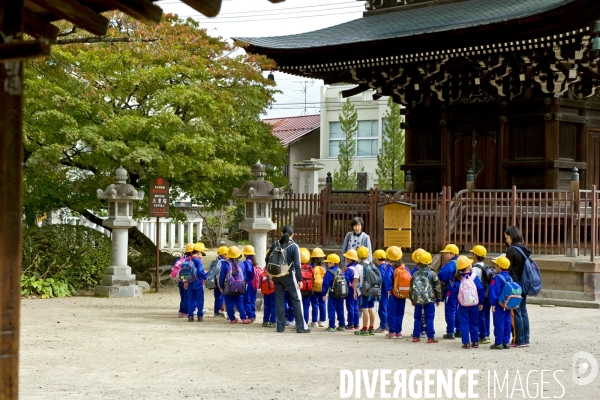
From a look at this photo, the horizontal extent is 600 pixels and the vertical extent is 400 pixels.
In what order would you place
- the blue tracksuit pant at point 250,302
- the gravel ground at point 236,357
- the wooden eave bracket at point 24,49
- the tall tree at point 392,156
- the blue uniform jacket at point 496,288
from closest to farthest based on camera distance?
1. the wooden eave bracket at point 24,49
2. the gravel ground at point 236,357
3. the blue uniform jacket at point 496,288
4. the blue tracksuit pant at point 250,302
5. the tall tree at point 392,156

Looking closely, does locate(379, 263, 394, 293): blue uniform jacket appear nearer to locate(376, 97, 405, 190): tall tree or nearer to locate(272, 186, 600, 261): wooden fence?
locate(272, 186, 600, 261): wooden fence

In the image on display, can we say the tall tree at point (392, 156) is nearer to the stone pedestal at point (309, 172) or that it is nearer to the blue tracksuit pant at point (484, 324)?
the stone pedestal at point (309, 172)

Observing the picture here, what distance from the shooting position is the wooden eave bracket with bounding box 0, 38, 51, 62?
16.6 ft

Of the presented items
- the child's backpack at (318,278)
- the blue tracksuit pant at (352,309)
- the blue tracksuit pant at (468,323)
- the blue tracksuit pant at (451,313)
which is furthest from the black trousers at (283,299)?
the blue tracksuit pant at (468,323)

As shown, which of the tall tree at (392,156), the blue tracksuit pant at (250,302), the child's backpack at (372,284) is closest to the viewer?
the child's backpack at (372,284)

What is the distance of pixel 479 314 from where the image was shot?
12.0 m

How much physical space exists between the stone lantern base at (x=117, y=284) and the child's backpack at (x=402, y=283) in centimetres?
814

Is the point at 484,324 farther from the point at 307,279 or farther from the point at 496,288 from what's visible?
the point at 307,279

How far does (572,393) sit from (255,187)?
911 centimetres

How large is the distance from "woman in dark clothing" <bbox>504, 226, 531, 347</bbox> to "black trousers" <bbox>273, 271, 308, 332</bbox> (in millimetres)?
3205

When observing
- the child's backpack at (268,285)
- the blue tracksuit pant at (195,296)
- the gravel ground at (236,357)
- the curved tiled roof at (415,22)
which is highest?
the curved tiled roof at (415,22)

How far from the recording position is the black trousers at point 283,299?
13.1 metres

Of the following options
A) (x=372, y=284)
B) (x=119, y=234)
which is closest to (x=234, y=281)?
(x=372, y=284)

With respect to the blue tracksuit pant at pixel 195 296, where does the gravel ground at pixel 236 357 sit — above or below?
below
